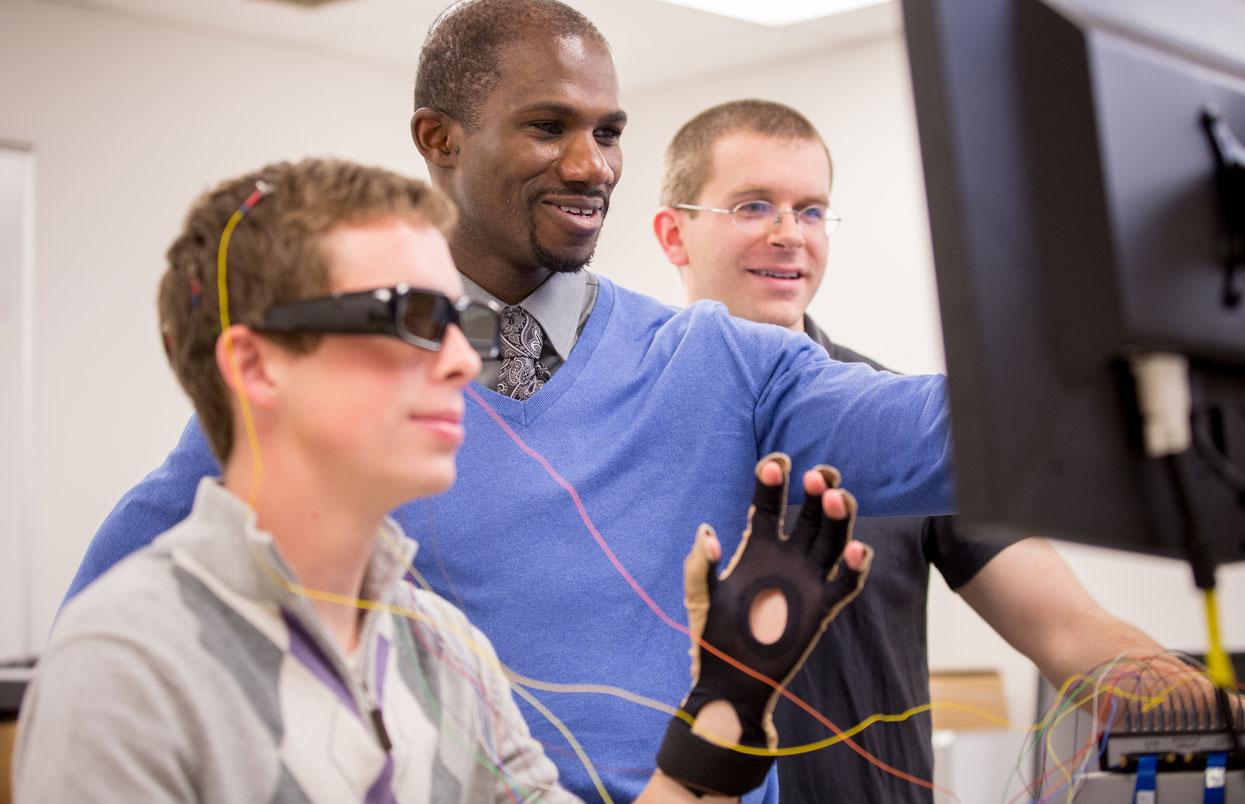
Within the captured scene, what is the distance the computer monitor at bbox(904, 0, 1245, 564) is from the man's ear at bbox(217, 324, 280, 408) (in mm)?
525

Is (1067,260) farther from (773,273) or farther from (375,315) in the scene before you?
(773,273)

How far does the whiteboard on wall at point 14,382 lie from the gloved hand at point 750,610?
317 cm

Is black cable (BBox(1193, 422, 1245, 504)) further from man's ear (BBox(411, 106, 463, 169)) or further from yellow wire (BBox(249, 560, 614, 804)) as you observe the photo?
man's ear (BBox(411, 106, 463, 169))

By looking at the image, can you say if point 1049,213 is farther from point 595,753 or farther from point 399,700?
point 595,753

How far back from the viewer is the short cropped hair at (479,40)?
1.69 metres

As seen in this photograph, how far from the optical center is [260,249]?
1.07 metres

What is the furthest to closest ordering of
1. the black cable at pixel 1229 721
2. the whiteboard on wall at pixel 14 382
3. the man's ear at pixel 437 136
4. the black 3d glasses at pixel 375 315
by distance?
the whiteboard on wall at pixel 14 382 → the man's ear at pixel 437 136 → the black 3d glasses at pixel 375 315 → the black cable at pixel 1229 721

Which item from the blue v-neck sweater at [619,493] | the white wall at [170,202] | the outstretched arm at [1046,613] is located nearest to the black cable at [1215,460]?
the blue v-neck sweater at [619,493]

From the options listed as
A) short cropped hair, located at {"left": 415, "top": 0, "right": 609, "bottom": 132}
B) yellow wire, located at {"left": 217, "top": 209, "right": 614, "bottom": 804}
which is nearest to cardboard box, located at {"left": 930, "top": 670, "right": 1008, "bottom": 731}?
short cropped hair, located at {"left": 415, "top": 0, "right": 609, "bottom": 132}

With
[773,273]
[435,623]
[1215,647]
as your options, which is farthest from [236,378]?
[773,273]

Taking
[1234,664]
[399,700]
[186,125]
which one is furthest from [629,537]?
[186,125]

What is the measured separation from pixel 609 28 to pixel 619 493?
3270 mm

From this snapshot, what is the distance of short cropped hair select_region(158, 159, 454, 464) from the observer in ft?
3.47

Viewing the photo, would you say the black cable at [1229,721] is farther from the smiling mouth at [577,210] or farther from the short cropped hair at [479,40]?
the short cropped hair at [479,40]
